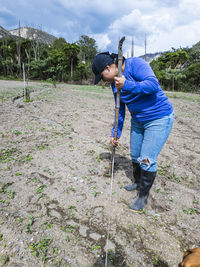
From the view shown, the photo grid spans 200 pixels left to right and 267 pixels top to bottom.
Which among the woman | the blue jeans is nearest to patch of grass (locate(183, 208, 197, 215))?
the woman

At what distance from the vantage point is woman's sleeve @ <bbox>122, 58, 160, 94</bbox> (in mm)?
1600

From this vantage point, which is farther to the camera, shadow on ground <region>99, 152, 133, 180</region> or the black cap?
shadow on ground <region>99, 152, 133, 180</region>

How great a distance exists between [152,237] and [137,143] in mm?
1055

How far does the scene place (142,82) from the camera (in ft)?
5.28

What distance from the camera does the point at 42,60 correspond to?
28156mm

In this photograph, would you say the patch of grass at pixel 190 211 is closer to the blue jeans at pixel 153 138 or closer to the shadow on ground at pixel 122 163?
the blue jeans at pixel 153 138

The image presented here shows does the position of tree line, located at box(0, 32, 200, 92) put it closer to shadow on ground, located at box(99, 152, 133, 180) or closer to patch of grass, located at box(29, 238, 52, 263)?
shadow on ground, located at box(99, 152, 133, 180)

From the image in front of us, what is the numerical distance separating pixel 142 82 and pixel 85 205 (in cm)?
168

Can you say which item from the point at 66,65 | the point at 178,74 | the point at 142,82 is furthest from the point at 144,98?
the point at 66,65

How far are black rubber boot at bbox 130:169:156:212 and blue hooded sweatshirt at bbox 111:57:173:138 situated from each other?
64cm

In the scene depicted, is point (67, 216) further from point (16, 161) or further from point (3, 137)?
point (3, 137)

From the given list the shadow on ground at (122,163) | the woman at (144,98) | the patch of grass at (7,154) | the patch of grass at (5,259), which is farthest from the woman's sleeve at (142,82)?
the patch of grass at (7,154)

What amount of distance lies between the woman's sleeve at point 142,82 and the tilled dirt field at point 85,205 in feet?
4.94

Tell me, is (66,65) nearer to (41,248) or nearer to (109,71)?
(109,71)
